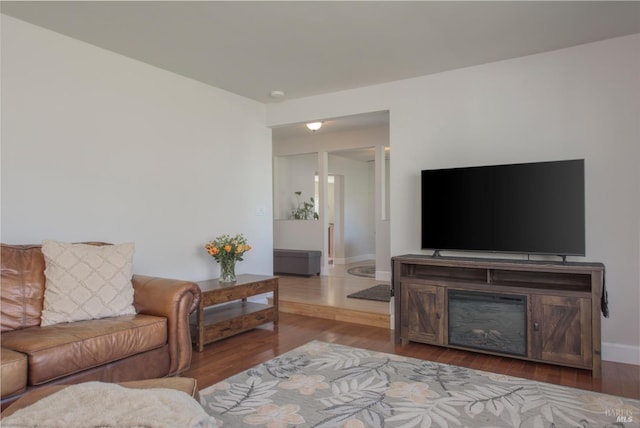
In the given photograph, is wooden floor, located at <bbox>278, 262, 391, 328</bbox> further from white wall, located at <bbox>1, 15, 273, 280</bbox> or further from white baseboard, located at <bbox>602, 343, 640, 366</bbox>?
white baseboard, located at <bbox>602, 343, 640, 366</bbox>

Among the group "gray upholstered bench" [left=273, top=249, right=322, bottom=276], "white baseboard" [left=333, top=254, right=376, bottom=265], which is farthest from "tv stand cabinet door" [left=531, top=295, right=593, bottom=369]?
"white baseboard" [left=333, top=254, right=376, bottom=265]

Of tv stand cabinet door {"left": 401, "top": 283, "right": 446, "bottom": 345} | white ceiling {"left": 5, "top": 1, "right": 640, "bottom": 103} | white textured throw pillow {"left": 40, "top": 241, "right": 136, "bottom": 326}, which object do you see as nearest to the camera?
white textured throw pillow {"left": 40, "top": 241, "right": 136, "bottom": 326}

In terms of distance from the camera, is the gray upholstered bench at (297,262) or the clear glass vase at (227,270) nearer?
the clear glass vase at (227,270)

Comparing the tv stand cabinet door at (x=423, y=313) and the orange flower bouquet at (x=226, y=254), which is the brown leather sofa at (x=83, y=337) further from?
the tv stand cabinet door at (x=423, y=313)

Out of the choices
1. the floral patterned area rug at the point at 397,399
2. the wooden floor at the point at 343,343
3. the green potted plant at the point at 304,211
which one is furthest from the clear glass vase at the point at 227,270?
the green potted plant at the point at 304,211

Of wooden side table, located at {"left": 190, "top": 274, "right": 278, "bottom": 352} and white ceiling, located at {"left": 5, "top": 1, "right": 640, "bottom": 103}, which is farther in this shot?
wooden side table, located at {"left": 190, "top": 274, "right": 278, "bottom": 352}

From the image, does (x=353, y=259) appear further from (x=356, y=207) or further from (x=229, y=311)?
(x=229, y=311)

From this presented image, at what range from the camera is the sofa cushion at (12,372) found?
74.7 inches

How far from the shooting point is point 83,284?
2.59 metres

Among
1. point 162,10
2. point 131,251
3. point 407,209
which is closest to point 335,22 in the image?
point 162,10

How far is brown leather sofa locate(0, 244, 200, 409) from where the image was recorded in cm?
204

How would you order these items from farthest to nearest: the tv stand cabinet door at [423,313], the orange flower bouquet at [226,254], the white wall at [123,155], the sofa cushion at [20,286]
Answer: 1. the orange flower bouquet at [226,254]
2. the tv stand cabinet door at [423,313]
3. the white wall at [123,155]
4. the sofa cushion at [20,286]

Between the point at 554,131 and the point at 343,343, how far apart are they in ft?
8.26

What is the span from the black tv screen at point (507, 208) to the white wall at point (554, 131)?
264mm
